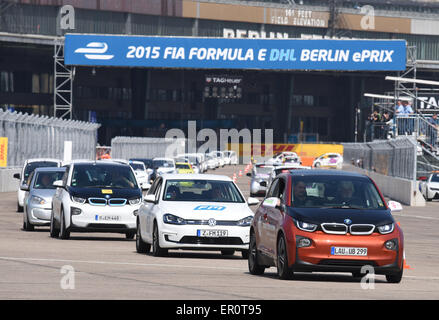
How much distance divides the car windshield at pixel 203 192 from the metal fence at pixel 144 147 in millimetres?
59147

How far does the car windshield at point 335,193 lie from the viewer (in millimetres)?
14055

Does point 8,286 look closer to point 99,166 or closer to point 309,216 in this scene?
point 309,216

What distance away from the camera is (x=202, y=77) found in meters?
105

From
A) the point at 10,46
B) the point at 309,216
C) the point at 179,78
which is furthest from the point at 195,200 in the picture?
the point at 179,78

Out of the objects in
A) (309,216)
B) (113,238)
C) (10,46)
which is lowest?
(113,238)

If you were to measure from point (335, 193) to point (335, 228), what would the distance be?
91cm

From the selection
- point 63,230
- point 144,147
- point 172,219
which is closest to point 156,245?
point 172,219

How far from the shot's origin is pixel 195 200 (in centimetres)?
1839

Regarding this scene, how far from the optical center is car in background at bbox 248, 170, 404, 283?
526 inches

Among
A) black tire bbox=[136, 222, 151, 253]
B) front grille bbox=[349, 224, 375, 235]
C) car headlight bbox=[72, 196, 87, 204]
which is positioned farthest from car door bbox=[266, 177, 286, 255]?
car headlight bbox=[72, 196, 87, 204]

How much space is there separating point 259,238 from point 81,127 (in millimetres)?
52294

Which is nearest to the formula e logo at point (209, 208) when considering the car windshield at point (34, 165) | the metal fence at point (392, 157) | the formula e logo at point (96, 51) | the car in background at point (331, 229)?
the car in background at point (331, 229)

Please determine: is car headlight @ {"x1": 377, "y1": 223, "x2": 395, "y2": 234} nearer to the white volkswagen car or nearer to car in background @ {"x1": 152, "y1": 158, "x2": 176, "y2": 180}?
the white volkswagen car

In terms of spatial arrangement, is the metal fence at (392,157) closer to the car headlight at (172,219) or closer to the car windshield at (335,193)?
the car headlight at (172,219)
